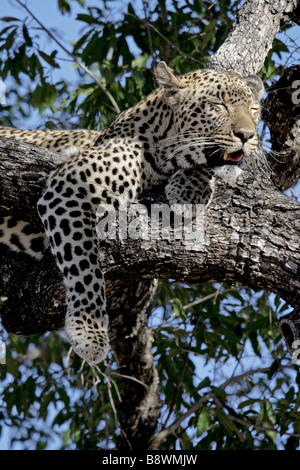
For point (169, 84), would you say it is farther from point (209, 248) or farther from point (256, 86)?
point (209, 248)

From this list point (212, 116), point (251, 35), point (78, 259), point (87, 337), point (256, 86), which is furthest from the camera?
point (251, 35)

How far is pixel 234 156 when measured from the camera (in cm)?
502

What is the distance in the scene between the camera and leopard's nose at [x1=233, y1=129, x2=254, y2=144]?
4922 mm

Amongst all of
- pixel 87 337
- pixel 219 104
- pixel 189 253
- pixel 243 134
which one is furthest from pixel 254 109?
pixel 87 337

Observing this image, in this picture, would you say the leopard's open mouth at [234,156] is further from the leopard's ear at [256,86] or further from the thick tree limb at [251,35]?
the thick tree limb at [251,35]

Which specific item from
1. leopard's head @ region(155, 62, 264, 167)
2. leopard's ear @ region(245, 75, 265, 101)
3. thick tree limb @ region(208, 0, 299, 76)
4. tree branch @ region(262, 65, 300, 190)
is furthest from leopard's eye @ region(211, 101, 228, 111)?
thick tree limb @ region(208, 0, 299, 76)

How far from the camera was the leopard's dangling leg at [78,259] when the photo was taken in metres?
4.39

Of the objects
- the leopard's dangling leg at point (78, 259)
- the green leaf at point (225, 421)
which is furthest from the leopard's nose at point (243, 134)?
the green leaf at point (225, 421)

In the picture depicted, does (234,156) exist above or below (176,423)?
above

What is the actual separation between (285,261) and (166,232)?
768 mm

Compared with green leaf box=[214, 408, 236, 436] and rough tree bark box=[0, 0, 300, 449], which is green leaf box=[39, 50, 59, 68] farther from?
green leaf box=[214, 408, 236, 436]

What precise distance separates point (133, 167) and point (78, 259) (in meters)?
0.85
